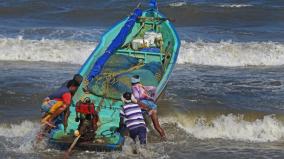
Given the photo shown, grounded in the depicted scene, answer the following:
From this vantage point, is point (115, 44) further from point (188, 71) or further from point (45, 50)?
point (45, 50)

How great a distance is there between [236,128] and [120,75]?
2.92 m

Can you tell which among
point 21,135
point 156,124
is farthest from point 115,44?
point 21,135

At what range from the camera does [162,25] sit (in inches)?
635

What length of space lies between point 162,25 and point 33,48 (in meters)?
6.85

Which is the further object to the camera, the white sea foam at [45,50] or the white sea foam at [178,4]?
the white sea foam at [178,4]

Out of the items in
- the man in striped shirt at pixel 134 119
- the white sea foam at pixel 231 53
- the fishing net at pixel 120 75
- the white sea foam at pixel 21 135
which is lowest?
the white sea foam at pixel 21 135

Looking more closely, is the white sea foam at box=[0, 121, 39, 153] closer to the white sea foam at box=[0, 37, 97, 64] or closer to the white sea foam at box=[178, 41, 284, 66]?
the white sea foam at box=[0, 37, 97, 64]

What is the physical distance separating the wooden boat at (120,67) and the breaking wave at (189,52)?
463cm

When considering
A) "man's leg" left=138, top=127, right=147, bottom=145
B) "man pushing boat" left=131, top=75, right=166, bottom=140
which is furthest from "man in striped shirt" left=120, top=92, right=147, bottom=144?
"man pushing boat" left=131, top=75, right=166, bottom=140

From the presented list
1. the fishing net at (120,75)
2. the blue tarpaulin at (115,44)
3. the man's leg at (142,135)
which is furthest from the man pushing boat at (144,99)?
the blue tarpaulin at (115,44)

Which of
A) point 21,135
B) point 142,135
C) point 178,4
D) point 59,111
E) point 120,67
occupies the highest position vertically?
point 178,4

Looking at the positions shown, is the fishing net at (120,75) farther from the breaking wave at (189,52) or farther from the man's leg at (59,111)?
the breaking wave at (189,52)

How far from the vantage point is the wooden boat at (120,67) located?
10562 mm

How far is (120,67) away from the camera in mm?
13844
